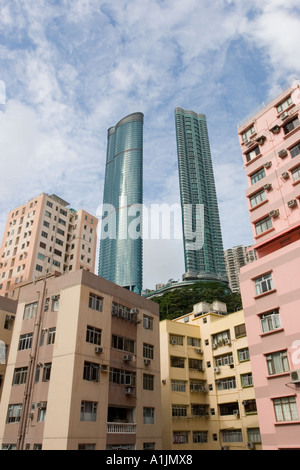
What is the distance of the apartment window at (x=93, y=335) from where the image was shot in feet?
78.1

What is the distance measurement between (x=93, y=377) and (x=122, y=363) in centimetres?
278

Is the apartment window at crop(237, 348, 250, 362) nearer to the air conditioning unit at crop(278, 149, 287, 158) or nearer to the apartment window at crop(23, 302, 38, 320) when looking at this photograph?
the air conditioning unit at crop(278, 149, 287, 158)

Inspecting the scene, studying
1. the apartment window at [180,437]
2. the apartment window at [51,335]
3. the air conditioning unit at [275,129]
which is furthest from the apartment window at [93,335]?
the air conditioning unit at [275,129]

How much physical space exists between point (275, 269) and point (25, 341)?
54.8 ft

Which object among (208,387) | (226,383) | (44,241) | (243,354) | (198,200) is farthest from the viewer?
(198,200)

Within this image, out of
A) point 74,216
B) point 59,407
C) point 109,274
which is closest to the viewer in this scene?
point 59,407

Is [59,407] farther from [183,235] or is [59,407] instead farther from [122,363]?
[183,235]

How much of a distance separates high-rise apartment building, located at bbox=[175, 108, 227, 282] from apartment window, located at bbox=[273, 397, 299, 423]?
106 meters

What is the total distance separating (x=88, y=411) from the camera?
72.2 feet

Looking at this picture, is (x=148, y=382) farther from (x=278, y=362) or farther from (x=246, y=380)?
(x=278, y=362)

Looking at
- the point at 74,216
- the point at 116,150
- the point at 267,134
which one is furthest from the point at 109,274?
the point at 267,134

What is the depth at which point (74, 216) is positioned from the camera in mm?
74250

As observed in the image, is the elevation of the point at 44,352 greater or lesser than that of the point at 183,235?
lesser

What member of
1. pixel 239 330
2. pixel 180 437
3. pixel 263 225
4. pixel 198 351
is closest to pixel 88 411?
pixel 180 437
